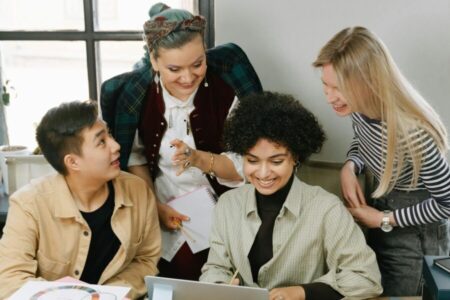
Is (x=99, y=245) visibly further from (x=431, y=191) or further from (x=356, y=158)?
(x=431, y=191)

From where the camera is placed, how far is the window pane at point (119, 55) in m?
2.32

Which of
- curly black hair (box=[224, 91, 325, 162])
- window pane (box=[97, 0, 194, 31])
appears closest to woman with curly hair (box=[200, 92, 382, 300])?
curly black hair (box=[224, 91, 325, 162])

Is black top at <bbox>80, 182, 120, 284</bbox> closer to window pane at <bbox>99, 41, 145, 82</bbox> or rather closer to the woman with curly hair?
the woman with curly hair

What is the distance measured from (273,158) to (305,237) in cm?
23

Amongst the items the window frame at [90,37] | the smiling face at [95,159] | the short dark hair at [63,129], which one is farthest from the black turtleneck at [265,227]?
the window frame at [90,37]

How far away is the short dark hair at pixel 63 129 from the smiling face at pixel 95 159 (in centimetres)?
2

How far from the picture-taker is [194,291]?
3.53ft

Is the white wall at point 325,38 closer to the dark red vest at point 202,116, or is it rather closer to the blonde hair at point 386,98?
the dark red vest at point 202,116

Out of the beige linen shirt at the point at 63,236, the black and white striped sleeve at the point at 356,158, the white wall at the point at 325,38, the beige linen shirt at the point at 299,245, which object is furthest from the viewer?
the white wall at the point at 325,38

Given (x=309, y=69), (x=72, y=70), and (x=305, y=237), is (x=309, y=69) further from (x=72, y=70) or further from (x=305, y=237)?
(x=72, y=70)

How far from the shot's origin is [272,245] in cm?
141

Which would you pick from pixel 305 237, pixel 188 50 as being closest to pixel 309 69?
pixel 188 50

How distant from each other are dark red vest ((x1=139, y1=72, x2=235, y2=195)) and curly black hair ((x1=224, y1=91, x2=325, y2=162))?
259 mm

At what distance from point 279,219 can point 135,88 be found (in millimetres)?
678
